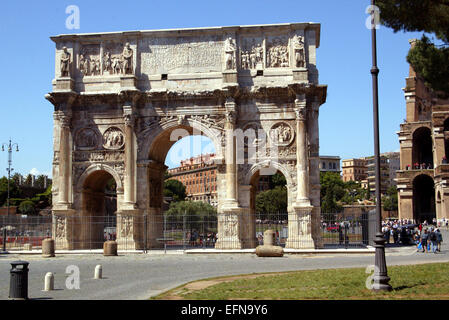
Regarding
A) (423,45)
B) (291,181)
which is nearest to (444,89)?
(423,45)

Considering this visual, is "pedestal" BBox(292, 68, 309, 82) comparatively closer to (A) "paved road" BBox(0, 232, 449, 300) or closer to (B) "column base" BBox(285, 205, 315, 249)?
(B) "column base" BBox(285, 205, 315, 249)

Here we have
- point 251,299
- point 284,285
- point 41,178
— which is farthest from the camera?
point 41,178

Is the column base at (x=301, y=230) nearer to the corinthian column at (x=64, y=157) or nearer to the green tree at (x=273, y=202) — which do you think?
the corinthian column at (x=64, y=157)

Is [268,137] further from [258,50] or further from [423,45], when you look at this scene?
[423,45]

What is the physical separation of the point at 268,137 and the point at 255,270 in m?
12.0

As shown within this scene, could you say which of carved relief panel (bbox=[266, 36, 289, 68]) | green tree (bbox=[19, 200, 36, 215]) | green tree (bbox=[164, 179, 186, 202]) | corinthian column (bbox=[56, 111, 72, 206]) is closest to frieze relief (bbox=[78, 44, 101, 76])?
corinthian column (bbox=[56, 111, 72, 206])

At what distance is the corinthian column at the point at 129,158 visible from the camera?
93.8 feet

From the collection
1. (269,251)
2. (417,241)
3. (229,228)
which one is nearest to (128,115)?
(229,228)

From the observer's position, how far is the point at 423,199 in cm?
6594

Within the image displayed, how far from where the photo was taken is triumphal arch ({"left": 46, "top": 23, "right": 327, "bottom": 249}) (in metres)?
28.0

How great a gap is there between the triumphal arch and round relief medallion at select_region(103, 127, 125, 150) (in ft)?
0.16

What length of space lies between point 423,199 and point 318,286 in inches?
2249

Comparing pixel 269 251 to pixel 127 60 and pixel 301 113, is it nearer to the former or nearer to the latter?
pixel 301 113

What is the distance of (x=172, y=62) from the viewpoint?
96.7 ft
